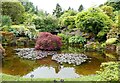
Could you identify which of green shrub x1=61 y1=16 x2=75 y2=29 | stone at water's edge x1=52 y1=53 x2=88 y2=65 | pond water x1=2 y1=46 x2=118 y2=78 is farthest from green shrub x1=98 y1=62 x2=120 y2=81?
green shrub x1=61 y1=16 x2=75 y2=29

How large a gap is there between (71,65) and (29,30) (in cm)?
493

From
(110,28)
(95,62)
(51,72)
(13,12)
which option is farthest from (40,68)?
(13,12)

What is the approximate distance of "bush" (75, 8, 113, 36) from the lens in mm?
11281

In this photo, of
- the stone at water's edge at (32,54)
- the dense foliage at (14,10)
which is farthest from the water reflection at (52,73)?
the dense foliage at (14,10)

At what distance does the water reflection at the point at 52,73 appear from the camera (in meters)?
5.82

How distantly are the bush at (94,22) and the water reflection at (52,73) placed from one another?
5.10 metres

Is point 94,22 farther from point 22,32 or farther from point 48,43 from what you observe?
point 22,32

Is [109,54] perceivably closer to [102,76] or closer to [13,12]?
[102,76]

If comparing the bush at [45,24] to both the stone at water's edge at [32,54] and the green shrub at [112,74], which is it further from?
the green shrub at [112,74]

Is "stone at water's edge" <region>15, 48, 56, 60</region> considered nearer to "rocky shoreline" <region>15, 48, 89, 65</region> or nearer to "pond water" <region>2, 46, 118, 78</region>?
"rocky shoreline" <region>15, 48, 89, 65</region>

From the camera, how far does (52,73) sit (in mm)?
6086

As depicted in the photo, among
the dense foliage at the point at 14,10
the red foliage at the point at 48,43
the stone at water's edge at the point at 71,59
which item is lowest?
the stone at water's edge at the point at 71,59

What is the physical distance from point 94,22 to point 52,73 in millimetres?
5663

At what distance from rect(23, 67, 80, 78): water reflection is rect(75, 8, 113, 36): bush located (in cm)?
510
